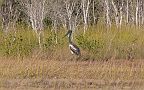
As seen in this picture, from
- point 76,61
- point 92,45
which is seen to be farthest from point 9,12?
point 76,61

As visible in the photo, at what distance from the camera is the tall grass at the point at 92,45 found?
1494 cm

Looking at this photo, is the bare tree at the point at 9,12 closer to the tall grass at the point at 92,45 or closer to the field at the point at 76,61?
the field at the point at 76,61

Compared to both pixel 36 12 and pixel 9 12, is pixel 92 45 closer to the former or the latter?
pixel 36 12

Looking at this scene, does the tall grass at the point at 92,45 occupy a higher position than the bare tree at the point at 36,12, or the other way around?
the bare tree at the point at 36,12

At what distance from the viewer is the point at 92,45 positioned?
49.9 ft

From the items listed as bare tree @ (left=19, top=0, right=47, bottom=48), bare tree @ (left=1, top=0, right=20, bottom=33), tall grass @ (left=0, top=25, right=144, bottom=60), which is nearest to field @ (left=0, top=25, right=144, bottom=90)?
tall grass @ (left=0, top=25, right=144, bottom=60)

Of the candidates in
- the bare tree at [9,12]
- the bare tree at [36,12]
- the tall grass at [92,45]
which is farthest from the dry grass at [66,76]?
the bare tree at [9,12]

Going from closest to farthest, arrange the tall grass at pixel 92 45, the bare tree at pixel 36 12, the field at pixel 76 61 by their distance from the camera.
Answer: the field at pixel 76 61 < the tall grass at pixel 92 45 < the bare tree at pixel 36 12

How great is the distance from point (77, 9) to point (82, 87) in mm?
12891

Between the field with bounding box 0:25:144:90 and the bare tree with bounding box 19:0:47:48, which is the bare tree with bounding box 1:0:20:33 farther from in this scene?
the field with bounding box 0:25:144:90

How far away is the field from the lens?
10.3 metres

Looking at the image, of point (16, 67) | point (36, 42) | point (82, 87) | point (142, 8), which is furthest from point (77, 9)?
point (82, 87)

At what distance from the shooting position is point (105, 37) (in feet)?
51.9

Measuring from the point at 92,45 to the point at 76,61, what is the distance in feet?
3.85
